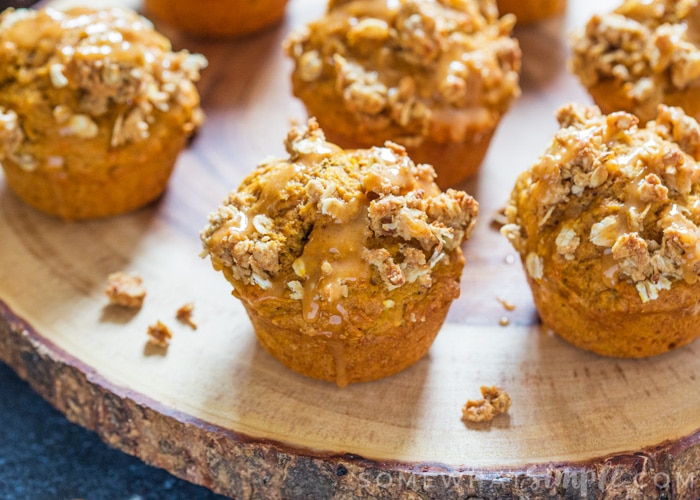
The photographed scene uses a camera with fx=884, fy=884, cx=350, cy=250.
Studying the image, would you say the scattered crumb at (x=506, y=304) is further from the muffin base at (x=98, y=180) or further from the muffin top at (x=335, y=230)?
the muffin base at (x=98, y=180)

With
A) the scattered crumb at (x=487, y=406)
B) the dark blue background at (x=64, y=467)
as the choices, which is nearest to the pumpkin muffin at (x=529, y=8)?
the scattered crumb at (x=487, y=406)

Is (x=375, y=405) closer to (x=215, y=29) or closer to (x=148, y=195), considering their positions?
(x=148, y=195)

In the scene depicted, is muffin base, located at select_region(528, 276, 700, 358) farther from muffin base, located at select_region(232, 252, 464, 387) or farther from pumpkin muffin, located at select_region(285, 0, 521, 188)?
pumpkin muffin, located at select_region(285, 0, 521, 188)

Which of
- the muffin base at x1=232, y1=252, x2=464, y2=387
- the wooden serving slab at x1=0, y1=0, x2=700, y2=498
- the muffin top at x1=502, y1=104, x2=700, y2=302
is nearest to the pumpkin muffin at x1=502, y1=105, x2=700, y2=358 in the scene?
the muffin top at x1=502, y1=104, x2=700, y2=302

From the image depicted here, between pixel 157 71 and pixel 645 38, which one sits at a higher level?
pixel 645 38

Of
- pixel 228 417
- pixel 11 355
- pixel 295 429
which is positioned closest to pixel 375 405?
pixel 295 429

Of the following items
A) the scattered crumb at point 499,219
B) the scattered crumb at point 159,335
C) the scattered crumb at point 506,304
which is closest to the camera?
the scattered crumb at point 159,335
